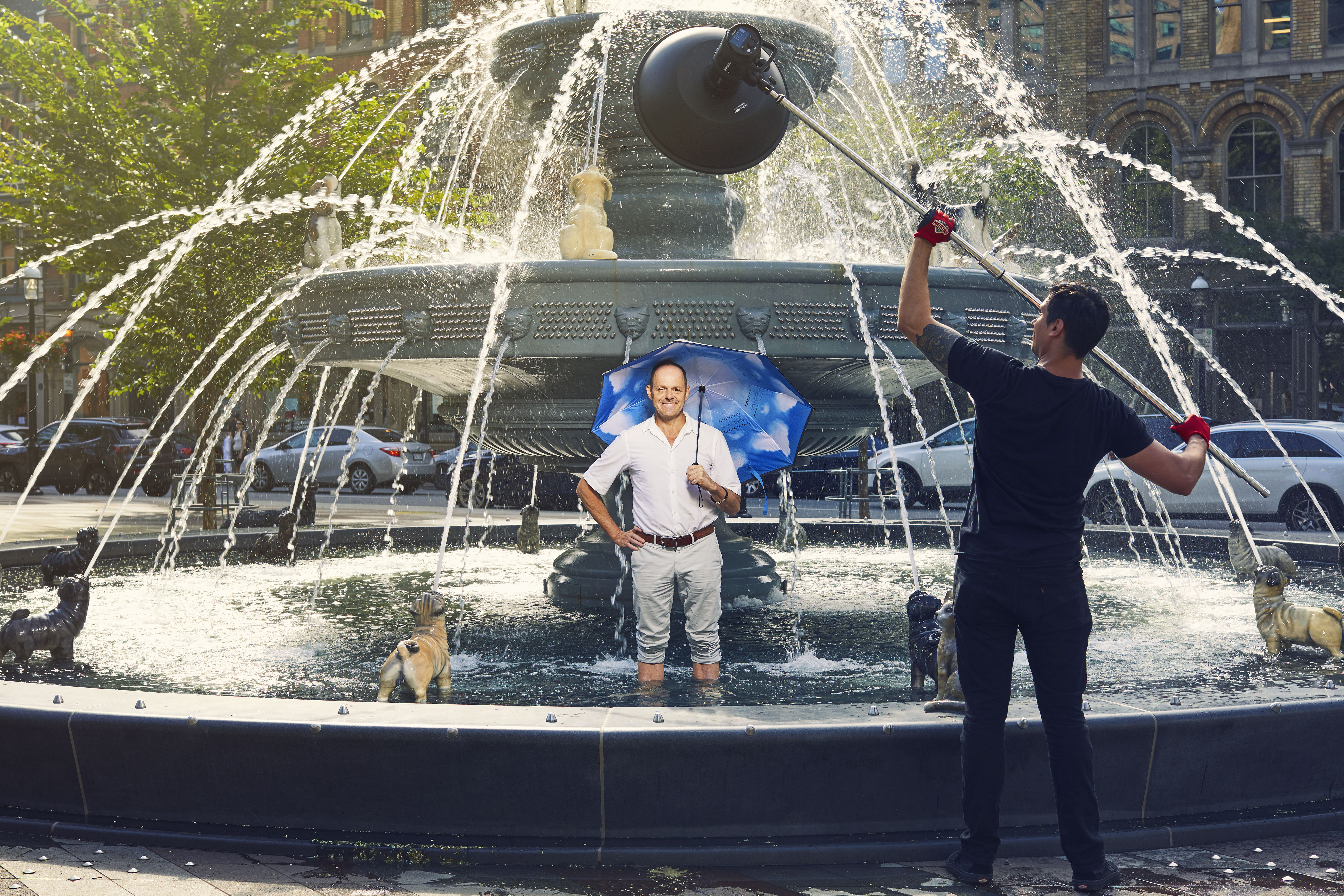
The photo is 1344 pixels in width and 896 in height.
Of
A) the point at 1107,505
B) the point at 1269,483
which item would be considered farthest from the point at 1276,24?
the point at 1107,505

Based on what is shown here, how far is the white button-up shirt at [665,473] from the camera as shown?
4.99 meters

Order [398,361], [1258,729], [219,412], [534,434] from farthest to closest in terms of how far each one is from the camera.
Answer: [219,412] → [534,434] → [398,361] → [1258,729]

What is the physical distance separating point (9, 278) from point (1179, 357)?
29.6 metres

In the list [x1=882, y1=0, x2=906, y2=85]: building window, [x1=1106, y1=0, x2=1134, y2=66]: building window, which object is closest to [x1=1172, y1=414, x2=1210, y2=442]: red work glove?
[x1=882, y1=0, x2=906, y2=85]: building window

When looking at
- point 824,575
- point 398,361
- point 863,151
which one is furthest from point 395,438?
point 398,361

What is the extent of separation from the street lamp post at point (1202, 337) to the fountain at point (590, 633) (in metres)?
20.7

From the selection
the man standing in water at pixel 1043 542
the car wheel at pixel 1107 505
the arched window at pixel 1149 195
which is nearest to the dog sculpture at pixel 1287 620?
the man standing in water at pixel 1043 542

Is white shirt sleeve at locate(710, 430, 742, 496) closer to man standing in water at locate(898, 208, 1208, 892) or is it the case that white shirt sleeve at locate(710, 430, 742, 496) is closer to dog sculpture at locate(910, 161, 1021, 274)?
man standing in water at locate(898, 208, 1208, 892)

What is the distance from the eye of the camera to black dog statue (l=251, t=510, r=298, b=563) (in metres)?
10.6

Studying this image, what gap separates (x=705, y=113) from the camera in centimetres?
543

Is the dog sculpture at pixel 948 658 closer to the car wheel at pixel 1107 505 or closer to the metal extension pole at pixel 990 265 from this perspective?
the metal extension pole at pixel 990 265

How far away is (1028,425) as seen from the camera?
3711 millimetres

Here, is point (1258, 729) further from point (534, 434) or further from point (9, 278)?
point (9, 278)

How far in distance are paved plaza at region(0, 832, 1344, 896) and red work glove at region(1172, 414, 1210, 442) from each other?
1305 mm
